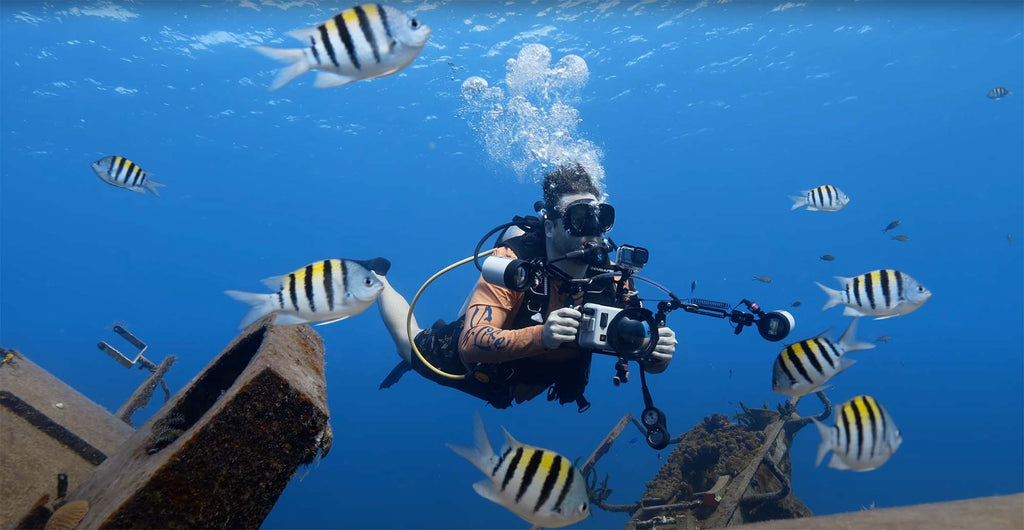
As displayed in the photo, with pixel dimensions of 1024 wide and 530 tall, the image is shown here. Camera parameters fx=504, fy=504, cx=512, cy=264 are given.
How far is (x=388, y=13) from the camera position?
201cm

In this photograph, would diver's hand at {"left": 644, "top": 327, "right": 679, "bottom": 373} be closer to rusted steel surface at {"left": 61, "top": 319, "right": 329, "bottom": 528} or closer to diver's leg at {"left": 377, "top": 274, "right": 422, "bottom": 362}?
rusted steel surface at {"left": 61, "top": 319, "right": 329, "bottom": 528}

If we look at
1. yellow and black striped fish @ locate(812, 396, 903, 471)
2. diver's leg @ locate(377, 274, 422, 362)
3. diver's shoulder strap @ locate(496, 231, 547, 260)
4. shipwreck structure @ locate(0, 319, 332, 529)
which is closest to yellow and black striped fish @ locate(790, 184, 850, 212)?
diver's shoulder strap @ locate(496, 231, 547, 260)

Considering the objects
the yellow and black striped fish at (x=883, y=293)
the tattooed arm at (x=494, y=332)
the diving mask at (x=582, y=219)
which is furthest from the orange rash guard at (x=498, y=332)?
the yellow and black striped fish at (x=883, y=293)

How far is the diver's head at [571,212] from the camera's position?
4.26 m

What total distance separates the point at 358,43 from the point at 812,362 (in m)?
2.66

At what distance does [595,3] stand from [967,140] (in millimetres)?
47096

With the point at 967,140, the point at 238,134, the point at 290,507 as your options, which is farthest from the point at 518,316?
the point at 967,140

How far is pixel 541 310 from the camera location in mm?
4406

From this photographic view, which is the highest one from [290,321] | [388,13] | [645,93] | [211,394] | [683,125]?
[388,13]

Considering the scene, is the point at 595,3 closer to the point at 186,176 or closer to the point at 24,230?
the point at 186,176

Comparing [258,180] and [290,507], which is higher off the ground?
[258,180]

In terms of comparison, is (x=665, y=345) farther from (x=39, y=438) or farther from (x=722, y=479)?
(x=39, y=438)

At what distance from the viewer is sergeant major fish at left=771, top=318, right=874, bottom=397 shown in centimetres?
261

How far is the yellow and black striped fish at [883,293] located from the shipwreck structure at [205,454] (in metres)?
3.08
